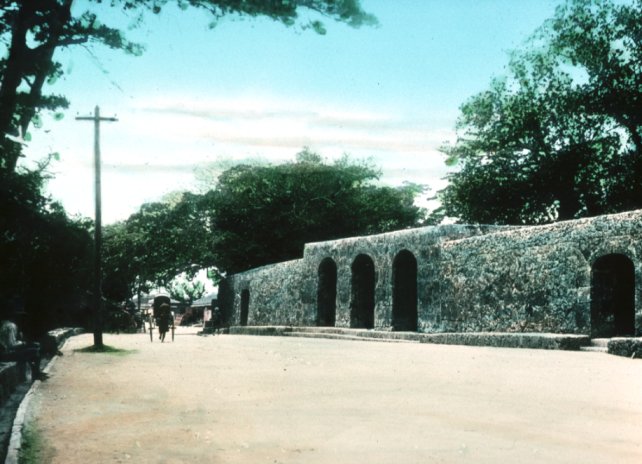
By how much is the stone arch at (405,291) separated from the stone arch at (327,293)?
3.27m

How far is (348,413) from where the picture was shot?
5.93m

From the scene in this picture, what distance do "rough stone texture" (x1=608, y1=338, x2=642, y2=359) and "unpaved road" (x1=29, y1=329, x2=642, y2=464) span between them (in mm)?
666

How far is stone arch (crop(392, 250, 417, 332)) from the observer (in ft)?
69.8

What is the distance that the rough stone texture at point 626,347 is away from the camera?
1118 centimetres

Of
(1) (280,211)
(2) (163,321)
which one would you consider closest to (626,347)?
(2) (163,321)

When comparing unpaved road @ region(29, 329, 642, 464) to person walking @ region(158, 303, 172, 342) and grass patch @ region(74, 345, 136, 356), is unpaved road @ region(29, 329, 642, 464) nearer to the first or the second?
grass patch @ region(74, 345, 136, 356)

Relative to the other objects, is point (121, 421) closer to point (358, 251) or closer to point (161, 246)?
point (358, 251)

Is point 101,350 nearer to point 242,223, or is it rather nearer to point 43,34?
point 43,34

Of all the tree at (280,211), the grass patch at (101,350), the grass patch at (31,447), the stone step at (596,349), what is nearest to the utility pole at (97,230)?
the grass patch at (101,350)

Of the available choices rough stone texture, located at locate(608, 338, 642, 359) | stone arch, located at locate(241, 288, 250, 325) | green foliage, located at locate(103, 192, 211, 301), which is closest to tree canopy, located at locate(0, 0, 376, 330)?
rough stone texture, located at locate(608, 338, 642, 359)

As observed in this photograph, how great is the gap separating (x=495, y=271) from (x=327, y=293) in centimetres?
947

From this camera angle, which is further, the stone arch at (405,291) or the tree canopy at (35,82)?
the stone arch at (405,291)

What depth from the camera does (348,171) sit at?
40656mm

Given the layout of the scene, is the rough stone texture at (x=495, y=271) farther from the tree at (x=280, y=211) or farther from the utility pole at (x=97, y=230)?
the tree at (x=280, y=211)
